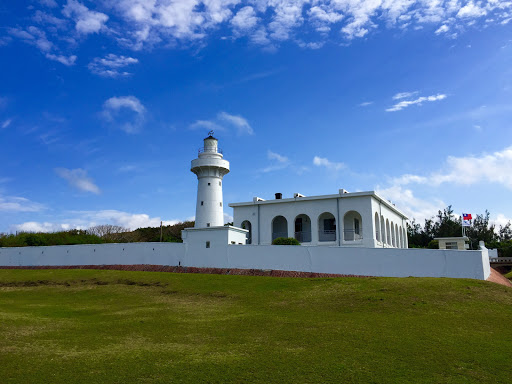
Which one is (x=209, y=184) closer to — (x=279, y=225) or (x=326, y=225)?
(x=279, y=225)

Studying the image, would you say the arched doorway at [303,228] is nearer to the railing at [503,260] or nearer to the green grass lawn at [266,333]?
the green grass lawn at [266,333]

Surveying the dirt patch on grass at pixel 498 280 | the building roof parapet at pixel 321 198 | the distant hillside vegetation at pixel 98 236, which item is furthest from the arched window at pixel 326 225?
the distant hillside vegetation at pixel 98 236

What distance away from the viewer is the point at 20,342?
10.6 meters

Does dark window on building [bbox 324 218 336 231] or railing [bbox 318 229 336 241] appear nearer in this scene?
railing [bbox 318 229 336 241]

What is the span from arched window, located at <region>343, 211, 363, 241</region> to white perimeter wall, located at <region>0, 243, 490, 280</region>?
7.61m

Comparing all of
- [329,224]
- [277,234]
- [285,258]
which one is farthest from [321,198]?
[285,258]

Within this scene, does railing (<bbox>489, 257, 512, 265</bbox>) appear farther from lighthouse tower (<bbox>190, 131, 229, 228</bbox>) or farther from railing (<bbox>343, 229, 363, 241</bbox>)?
lighthouse tower (<bbox>190, 131, 229, 228</bbox>)

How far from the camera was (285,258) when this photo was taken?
952 inches

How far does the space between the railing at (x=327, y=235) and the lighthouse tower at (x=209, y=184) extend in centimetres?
733

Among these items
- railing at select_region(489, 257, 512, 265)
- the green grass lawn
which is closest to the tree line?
railing at select_region(489, 257, 512, 265)

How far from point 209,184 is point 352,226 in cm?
1113

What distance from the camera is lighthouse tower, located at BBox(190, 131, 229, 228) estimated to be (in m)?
30.9

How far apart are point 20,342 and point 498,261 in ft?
128

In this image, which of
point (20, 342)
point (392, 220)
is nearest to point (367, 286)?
point (20, 342)
